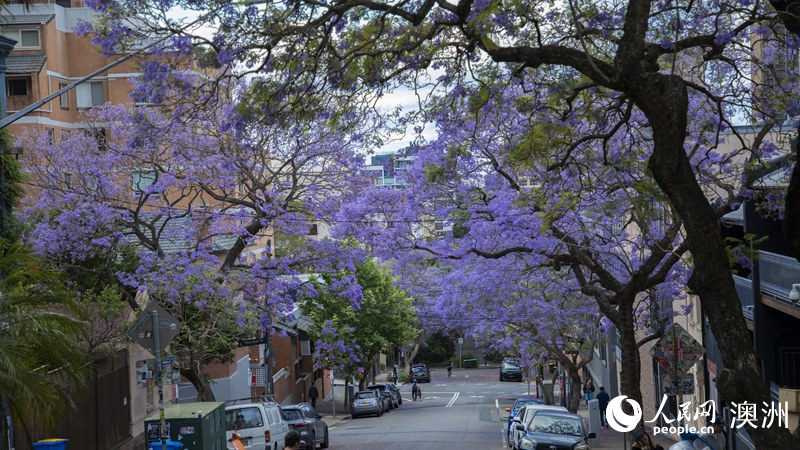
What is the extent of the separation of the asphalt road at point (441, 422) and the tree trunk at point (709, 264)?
20.7 meters

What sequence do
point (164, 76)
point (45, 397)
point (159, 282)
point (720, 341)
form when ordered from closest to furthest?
point (720, 341) < point (45, 397) < point (164, 76) < point (159, 282)

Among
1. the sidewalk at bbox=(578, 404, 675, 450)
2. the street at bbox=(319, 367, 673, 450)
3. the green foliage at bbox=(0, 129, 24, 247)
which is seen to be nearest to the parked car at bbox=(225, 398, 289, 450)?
the street at bbox=(319, 367, 673, 450)

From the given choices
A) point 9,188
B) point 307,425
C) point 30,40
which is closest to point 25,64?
point 30,40

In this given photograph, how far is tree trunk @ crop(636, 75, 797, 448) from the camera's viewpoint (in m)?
7.28

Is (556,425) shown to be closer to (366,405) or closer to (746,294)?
(746,294)

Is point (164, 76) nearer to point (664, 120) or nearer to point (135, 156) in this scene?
point (664, 120)

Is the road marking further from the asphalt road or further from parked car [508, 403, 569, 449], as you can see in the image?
parked car [508, 403, 569, 449]

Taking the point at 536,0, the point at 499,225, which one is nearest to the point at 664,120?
the point at 536,0

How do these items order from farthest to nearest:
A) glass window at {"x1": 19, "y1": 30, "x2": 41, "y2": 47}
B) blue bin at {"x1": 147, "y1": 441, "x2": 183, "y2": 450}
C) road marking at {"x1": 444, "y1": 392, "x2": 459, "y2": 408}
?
1. road marking at {"x1": 444, "y1": 392, "x2": 459, "y2": 408}
2. glass window at {"x1": 19, "y1": 30, "x2": 41, "y2": 47}
3. blue bin at {"x1": 147, "y1": 441, "x2": 183, "y2": 450}

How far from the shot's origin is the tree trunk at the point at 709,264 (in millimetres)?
7277

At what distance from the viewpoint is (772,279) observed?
846 inches

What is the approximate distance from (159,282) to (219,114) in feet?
15.2

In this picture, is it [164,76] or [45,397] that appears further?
[164,76]

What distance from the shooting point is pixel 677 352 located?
19.0 m
